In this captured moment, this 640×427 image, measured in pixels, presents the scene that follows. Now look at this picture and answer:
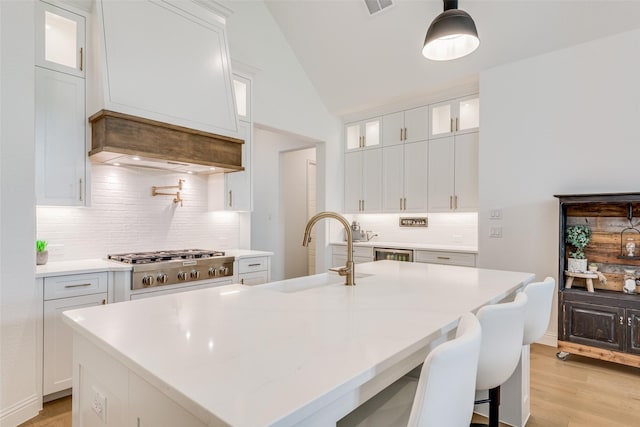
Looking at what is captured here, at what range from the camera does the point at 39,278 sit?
2.22m

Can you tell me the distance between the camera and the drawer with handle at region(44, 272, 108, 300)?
7.46ft

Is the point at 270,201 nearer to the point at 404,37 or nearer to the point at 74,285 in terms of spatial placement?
the point at 404,37

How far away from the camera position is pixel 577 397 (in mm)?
2377

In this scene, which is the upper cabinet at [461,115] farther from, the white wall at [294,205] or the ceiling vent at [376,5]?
the white wall at [294,205]

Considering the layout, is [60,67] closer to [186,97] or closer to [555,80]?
[186,97]

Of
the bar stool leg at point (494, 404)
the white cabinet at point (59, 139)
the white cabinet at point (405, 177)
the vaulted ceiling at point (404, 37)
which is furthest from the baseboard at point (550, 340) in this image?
the white cabinet at point (59, 139)

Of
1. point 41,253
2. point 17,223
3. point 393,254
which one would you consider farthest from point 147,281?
point 393,254

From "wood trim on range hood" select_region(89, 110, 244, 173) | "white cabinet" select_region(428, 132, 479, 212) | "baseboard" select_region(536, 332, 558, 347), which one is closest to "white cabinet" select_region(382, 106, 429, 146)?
"white cabinet" select_region(428, 132, 479, 212)

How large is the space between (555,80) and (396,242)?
2.69 metres

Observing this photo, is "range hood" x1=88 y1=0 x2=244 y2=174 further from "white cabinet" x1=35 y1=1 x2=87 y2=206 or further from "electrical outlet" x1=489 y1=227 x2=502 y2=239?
"electrical outlet" x1=489 y1=227 x2=502 y2=239

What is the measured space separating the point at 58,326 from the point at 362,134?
4.24 meters

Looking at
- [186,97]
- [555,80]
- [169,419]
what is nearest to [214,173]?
[186,97]

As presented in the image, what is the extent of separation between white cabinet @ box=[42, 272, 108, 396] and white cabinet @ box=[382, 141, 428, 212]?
11.9ft

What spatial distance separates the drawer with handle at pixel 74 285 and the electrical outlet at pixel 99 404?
154 cm
